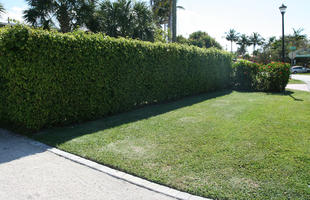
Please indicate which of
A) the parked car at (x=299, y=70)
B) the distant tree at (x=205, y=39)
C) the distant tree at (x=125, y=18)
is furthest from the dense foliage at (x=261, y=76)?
the distant tree at (x=205, y=39)

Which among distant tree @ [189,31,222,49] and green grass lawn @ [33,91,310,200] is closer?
green grass lawn @ [33,91,310,200]

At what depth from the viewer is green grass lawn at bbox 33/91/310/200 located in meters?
3.26

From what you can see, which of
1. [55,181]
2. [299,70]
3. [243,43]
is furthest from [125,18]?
[243,43]

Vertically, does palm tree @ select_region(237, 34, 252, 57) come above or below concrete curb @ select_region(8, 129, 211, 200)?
above

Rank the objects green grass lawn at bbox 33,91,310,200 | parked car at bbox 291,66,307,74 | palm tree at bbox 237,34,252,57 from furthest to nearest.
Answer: palm tree at bbox 237,34,252,57 → parked car at bbox 291,66,307,74 → green grass lawn at bbox 33,91,310,200

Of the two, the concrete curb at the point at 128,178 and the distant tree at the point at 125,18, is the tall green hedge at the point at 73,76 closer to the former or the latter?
the concrete curb at the point at 128,178

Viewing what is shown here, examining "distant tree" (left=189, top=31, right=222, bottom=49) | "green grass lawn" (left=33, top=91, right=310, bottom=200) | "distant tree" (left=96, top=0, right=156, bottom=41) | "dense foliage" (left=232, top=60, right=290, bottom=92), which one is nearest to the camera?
"green grass lawn" (left=33, top=91, right=310, bottom=200)

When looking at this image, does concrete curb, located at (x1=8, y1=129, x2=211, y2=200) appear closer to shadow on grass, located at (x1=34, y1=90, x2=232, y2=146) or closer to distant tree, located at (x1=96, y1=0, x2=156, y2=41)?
shadow on grass, located at (x1=34, y1=90, x2=232, y2=146)

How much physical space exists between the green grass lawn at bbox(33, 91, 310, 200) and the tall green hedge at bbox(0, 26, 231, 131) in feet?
1.92

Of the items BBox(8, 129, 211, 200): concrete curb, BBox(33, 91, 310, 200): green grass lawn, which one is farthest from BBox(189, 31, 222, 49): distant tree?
BBox(8, 129, 211, 200): concrete curb

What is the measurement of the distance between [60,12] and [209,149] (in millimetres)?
12868

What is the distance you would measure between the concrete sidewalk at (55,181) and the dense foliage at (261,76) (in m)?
14.0

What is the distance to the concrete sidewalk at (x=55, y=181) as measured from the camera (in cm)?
311

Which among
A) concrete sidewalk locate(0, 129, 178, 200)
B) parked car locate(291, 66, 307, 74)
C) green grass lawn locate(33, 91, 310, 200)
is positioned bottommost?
concrete sidewalk locate(0, 129, 178, 200)
